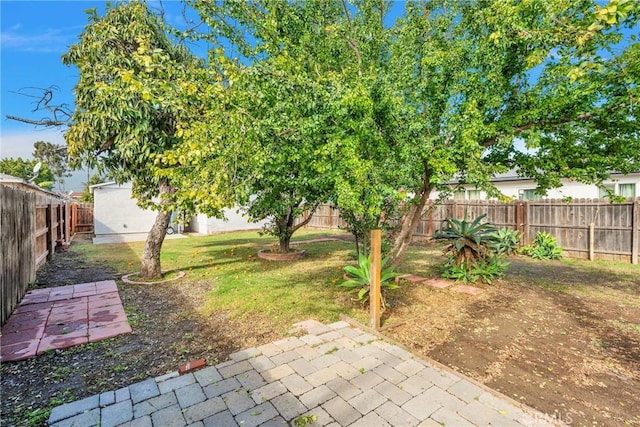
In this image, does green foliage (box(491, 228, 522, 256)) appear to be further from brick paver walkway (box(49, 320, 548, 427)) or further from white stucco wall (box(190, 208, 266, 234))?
white stucco wall (box(190, 208, 266, 234))

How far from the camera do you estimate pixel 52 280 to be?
23.1 ft

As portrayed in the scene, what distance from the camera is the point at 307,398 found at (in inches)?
105

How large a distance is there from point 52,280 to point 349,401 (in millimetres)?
7728

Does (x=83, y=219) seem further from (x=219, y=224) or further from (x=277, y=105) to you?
(x=277, y=105)

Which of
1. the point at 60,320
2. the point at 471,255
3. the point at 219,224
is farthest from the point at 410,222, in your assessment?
the point at 219,224

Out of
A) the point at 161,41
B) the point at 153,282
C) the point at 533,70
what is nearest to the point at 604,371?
the point at 533,70

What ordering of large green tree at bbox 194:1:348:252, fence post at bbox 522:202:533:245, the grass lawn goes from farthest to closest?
fence post at bbox 522:202:533:245
large green tree at bbox 194:1:348:252
the grass lawn

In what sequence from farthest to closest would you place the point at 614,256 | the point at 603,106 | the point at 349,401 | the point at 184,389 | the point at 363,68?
the point at 614,256
the point at 363,68
the point at 603,106
the point at 184,389
the point at 349,401

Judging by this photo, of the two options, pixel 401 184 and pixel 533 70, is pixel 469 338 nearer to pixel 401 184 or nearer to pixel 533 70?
pixel 401 184

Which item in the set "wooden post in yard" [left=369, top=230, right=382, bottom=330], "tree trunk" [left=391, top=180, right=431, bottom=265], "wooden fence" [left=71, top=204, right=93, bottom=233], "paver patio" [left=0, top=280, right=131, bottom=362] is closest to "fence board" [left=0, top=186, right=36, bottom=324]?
"paver patio" [left=0, top=280, right=131, bottom=362]

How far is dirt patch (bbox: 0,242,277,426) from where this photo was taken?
2846 millimetres

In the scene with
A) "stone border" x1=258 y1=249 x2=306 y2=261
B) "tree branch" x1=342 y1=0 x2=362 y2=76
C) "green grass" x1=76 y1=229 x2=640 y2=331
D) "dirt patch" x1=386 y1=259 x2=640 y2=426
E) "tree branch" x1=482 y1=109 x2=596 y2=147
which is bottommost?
"dirt patch" x1=386 y1=259 x2=640 y2=426

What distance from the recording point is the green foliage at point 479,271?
6637mm

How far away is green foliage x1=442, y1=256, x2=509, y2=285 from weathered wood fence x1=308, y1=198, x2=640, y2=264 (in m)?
2.45
